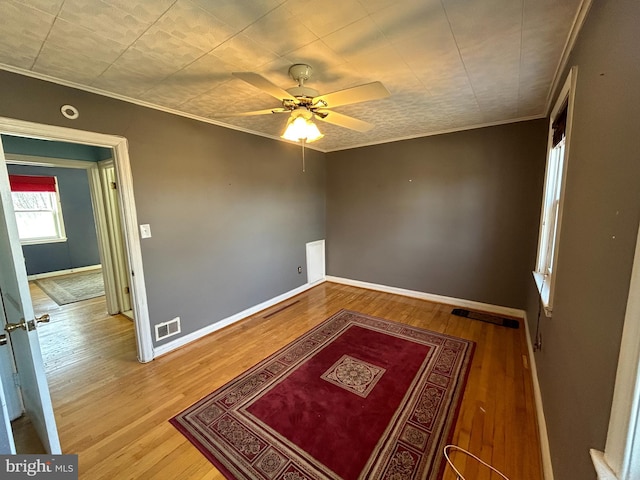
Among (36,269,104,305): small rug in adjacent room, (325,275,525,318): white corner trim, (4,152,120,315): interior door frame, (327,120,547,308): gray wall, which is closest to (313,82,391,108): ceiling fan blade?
(327,120,547,308): gray wall

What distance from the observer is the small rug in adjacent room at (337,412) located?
1496 millimetres

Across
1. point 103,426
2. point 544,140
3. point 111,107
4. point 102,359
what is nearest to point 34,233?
point 102,359

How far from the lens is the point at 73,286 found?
15.9 ft

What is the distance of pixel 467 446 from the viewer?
1596 mm

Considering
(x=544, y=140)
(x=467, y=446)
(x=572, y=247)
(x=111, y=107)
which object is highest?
(x=111, y=107)

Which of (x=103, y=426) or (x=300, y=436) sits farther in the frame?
(x=103, y=426)

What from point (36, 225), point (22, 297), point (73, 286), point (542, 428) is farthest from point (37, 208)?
point (542, 428)

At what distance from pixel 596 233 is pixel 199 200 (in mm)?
3034

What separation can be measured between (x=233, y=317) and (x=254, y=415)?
1.60m

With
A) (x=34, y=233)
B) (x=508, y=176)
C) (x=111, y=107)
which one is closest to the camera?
(x=111, y=107)

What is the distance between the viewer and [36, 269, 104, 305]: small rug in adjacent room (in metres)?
4.27

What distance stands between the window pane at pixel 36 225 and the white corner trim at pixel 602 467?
26.5 ft

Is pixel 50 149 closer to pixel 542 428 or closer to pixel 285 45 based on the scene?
pixel 285 45

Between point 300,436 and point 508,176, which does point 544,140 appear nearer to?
point 508,176
